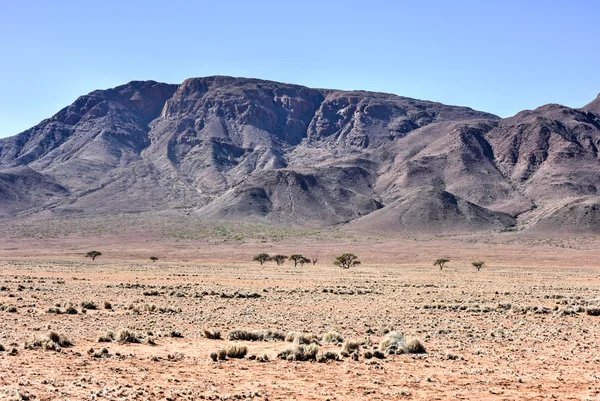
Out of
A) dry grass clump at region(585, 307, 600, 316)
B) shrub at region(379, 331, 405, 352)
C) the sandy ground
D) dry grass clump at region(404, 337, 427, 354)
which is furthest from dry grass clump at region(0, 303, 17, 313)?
dry grass clump at region(585, 307, 600, 316)

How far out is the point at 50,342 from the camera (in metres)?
16.2

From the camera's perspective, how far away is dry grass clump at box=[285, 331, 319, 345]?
1790cm

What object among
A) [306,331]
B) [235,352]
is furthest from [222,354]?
[306,331]

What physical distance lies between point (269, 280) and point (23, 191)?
488ft

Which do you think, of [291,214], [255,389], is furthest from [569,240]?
[255,389]

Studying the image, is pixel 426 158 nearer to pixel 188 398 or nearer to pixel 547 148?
pixel 547 148

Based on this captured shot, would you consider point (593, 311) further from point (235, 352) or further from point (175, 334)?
point (175, 334)

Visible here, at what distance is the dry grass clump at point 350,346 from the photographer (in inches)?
661

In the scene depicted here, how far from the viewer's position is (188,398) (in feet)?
38.9

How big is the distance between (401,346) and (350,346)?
1415 mm

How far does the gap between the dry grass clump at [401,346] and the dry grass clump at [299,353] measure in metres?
2.22

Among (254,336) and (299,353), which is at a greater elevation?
(299,353)

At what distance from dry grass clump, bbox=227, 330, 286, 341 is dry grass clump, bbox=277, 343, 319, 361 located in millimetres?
2982

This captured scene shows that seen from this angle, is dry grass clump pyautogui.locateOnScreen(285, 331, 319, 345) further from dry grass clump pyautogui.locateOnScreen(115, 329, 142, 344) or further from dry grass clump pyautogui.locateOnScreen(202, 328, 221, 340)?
dry grass clump pyautogui.locateOnScreen(115, 329, 142, 344)
